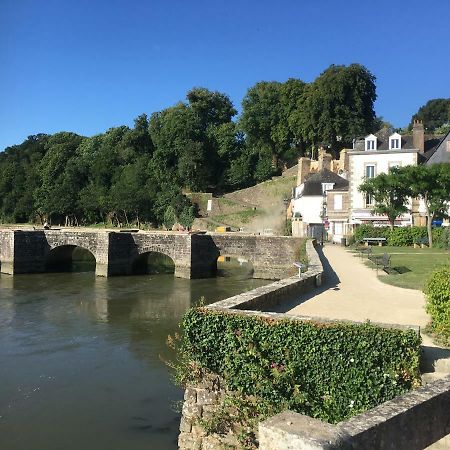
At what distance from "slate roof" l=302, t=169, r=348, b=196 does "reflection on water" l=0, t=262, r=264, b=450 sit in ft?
61.0

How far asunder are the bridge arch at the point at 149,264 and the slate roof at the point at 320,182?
13401mm

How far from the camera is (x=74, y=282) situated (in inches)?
1089

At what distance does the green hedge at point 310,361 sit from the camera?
248 inches

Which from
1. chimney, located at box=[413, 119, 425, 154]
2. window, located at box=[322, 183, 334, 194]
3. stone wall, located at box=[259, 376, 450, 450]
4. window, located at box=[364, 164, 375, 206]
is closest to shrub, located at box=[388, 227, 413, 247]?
window, located at box=[364, 164, 375, 206]

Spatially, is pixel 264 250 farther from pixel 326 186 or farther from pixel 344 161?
pixel 344 161

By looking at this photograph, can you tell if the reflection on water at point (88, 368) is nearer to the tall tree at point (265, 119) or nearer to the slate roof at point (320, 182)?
the slate roof at point (320, 182)

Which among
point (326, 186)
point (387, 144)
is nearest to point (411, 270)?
point (387, 144)

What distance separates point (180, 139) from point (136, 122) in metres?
10.4

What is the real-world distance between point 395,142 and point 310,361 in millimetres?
34205

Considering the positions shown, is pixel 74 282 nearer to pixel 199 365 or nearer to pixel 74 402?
pixel 74 402

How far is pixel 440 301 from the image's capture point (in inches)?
324

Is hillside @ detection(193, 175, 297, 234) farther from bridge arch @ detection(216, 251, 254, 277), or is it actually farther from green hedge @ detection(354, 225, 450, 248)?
green hedge @ detection(354, 225, 450, 248)

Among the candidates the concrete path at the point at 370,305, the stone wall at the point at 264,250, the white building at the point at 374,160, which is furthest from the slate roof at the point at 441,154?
the concrete path at the point at 370,305

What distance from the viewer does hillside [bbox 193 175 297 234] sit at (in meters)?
48.0
